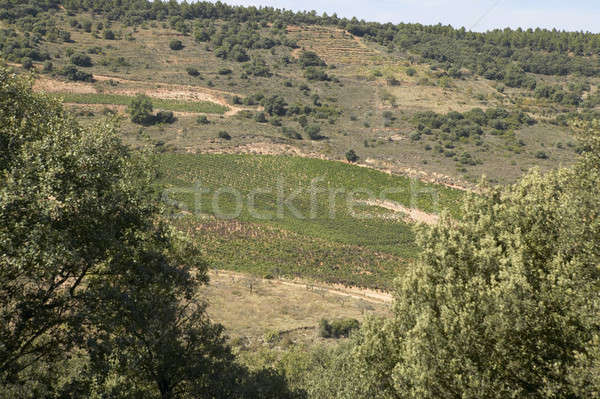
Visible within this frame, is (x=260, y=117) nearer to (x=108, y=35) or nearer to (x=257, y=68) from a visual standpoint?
(x=257, y=68)

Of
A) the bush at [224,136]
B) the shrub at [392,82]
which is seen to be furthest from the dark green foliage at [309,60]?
the bush at [224,136]

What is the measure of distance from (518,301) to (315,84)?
133 metres

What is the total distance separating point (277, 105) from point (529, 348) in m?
110

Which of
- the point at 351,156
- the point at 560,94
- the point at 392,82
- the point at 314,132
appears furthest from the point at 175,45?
the point at 560,94

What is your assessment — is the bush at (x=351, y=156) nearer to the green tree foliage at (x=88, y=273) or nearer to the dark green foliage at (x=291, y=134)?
the dark green foliage at (x=291, y=134)

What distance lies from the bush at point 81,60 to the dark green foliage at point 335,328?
4572 inches

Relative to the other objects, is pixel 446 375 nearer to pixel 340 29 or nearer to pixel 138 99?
pixel 138 99

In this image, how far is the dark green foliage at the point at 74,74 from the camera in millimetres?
109562

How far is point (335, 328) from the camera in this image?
3128cm

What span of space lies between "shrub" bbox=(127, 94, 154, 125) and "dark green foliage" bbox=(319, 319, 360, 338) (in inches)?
3173

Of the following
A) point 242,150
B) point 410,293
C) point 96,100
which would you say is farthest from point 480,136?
point 410,293

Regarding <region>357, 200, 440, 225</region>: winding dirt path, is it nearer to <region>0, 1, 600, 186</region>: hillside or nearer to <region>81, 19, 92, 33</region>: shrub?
<region>0, 1, 600, 186</region>: hillside

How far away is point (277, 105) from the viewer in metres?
115

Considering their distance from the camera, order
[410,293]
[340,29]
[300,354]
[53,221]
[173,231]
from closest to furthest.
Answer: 1. [53,221]
2. [410,293]
3. [173,231]
4. [300,354]
5. [340,29]
